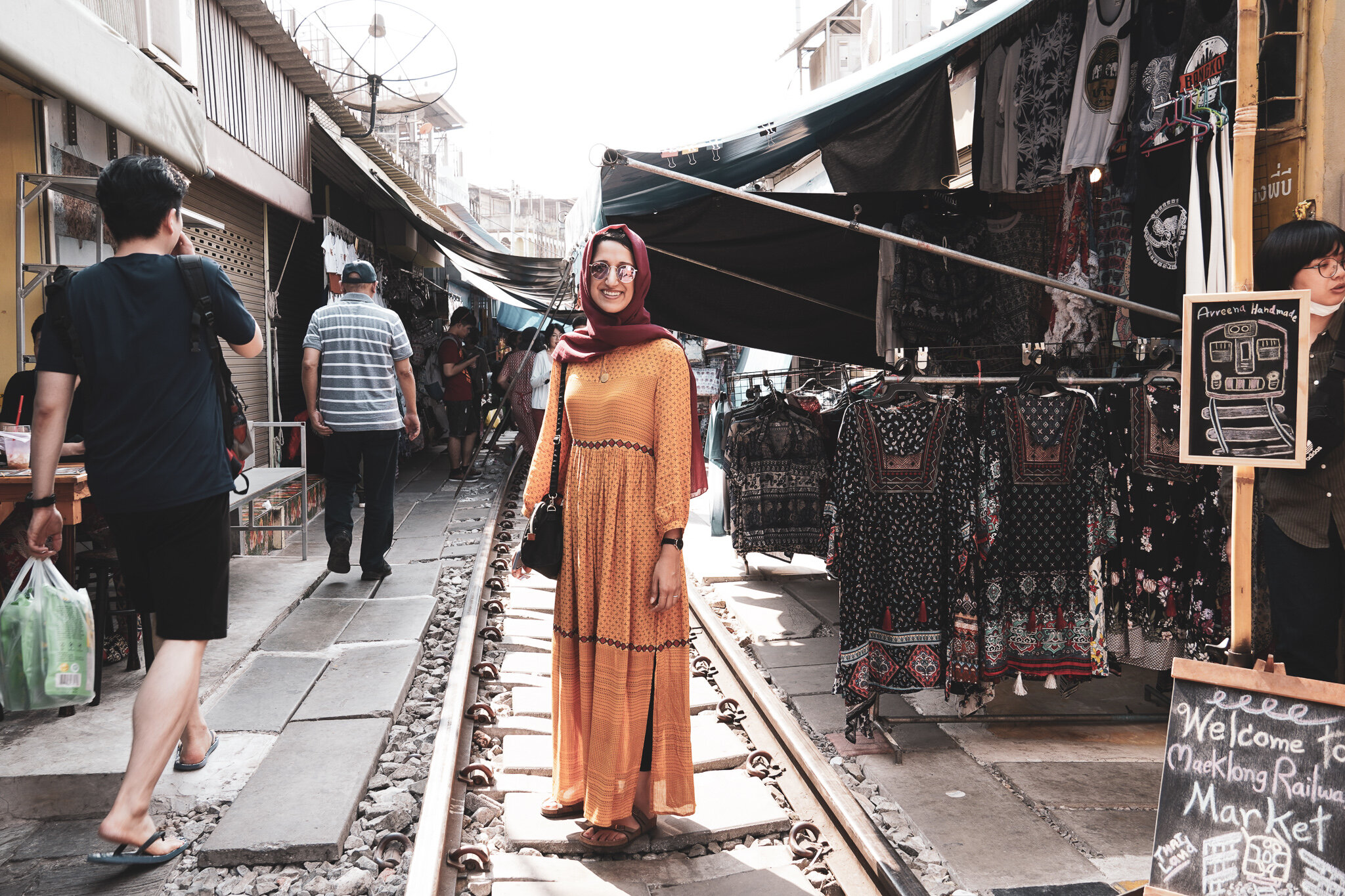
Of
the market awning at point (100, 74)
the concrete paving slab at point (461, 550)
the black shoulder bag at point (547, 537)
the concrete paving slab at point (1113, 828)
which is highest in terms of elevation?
the market awning at point (100, 74)

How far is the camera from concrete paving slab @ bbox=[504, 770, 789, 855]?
3.20 meters

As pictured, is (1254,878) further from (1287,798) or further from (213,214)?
(213,214)

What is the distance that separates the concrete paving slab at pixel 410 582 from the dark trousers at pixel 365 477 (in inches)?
13.5

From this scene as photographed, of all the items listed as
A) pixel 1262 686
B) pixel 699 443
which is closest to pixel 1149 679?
pixel 1262 686

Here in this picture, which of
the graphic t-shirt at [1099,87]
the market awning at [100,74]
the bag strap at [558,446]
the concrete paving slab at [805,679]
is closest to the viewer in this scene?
the bag strap at [558,446]

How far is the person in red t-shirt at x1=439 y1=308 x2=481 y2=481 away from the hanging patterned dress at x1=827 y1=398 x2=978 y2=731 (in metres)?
8.56

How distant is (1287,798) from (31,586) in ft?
12.6

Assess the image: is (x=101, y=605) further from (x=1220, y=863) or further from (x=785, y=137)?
(x=1220, y=863)

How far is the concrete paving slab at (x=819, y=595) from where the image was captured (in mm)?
6328

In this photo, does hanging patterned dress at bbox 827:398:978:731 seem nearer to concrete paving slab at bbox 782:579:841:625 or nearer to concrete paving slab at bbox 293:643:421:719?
concrete paving slab at bbox 782:579:841:625

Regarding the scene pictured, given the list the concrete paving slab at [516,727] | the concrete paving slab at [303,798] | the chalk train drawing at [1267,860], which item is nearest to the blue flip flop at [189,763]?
the concrete paving slab at [303,798]

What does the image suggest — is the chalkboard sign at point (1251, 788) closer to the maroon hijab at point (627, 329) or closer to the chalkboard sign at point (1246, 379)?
the chalkboard sign at point (1246, 379)

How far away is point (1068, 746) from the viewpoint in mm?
4094

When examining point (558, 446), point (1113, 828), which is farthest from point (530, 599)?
point (1113, 828)
